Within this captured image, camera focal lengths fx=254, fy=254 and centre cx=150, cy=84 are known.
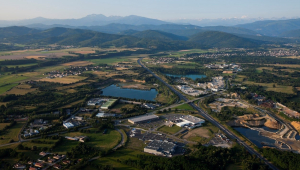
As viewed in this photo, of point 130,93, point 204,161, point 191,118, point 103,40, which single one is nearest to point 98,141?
point 204,161

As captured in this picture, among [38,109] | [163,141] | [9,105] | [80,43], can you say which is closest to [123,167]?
[163,141]

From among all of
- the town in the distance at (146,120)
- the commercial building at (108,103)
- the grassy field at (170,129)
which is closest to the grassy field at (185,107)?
the town in the distance at (146,120)

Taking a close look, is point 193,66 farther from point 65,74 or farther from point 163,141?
point 163,141

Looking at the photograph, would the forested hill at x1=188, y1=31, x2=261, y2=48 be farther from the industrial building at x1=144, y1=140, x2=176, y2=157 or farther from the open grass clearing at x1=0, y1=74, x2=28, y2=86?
the industrial building at x1=144, y1=140, x2=176, y2=157

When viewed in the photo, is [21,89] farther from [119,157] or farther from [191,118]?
[191,118]

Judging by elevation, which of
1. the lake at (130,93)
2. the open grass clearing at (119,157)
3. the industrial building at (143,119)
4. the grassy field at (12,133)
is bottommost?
the open grass clearing at (119,157)

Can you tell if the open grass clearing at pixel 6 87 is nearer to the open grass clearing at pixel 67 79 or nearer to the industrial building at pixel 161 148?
the open grass clearing at pixel 67 79
